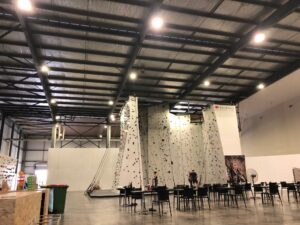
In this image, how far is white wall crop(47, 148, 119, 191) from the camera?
15.1 m

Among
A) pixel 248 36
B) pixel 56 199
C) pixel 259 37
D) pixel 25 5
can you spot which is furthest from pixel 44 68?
pixel 259 37

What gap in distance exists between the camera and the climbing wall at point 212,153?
12.0 meters

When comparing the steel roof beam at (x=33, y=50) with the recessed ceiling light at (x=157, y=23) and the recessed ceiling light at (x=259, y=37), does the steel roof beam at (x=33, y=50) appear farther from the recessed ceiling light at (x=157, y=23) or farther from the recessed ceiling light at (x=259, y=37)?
the recessed ceiling light at (x=259, y=37)

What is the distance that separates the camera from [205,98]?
45.0 feet

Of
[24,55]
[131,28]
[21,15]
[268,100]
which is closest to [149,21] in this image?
[131,28]

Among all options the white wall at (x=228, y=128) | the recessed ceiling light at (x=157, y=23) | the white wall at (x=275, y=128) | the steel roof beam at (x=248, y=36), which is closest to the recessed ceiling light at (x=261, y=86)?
the white wall at (x=275, y=128)

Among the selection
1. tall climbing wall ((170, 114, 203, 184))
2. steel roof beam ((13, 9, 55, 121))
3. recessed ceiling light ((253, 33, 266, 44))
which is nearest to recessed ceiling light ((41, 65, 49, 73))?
steel roof beam ((13, 9, 55, 121))

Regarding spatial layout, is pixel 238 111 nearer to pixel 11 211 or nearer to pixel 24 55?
pixel 24 55

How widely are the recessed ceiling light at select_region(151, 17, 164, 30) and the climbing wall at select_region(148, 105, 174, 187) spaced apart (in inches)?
271

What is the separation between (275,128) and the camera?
13031 mm

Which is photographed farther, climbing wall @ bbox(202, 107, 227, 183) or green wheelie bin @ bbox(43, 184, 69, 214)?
climbing wall @ bbox(202, 107, 227, 183)

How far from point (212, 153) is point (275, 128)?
3664mm

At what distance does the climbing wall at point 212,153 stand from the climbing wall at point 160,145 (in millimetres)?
1879

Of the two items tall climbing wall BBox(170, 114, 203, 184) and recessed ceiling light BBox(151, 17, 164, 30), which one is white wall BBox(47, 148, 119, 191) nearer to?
tall climbing wall BBox(170, 114, 203, 184)
